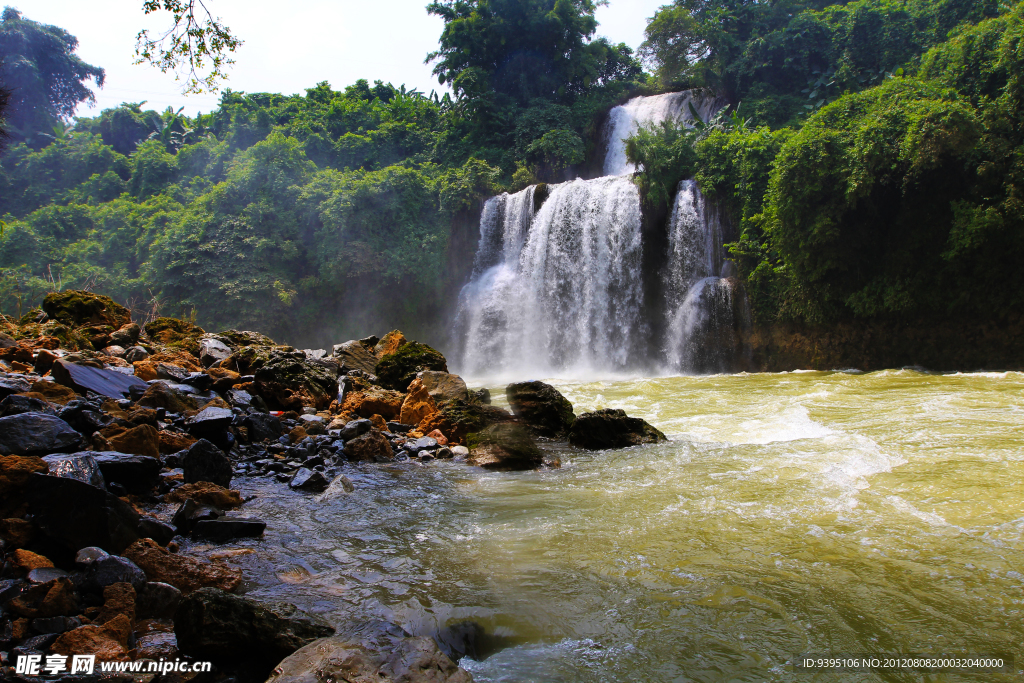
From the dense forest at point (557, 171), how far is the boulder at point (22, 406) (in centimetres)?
1439

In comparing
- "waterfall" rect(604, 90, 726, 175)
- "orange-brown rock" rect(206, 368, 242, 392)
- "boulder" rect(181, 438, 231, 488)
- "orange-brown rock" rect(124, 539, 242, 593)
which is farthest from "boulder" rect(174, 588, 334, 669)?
"waterfall" rect(604, 90, 726, 175)

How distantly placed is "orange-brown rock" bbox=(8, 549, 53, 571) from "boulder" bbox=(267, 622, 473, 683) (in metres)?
1.51

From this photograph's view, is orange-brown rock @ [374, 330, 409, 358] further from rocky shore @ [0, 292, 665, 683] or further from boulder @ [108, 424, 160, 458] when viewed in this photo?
boulder @ [108, 424, 160, 458]

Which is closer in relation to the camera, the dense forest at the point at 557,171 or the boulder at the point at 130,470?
the boulder at the point at 130,470

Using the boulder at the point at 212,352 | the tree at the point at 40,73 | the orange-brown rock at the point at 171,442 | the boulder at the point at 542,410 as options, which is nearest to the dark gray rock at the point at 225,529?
the orange-brown rock at the point at 171,442

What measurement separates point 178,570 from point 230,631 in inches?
35.2

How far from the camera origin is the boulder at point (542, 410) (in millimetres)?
7957

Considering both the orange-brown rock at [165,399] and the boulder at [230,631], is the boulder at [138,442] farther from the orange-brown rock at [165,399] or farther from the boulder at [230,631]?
the boulder at [230,631]

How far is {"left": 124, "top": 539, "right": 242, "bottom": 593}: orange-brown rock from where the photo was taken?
307 centimetres

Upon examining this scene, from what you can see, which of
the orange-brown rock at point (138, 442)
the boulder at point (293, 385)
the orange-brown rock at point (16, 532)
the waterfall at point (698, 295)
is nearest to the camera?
the orange-brown rock at point (16, 532)

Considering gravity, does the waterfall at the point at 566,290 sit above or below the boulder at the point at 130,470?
above

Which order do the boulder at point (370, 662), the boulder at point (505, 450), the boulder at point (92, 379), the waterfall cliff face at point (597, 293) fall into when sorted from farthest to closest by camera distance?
the waterfall cliff face at point (597, 293)
the boulder at point (505, 450)
the boulder at point (92, 379)
the boulder at point (370, 662)

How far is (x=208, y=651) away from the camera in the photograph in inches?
96.2

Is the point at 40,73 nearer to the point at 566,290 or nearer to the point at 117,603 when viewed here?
the point at 566,290
